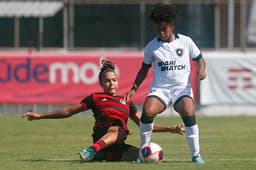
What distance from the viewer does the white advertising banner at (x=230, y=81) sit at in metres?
24.4

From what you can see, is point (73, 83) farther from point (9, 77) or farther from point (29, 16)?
point (29, 16)

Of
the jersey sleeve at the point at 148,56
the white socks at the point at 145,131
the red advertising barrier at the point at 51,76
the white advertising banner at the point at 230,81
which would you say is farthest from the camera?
the red advertising barrier at the point at 51,76

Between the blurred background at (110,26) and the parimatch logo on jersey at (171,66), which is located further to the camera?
the blurred background at (110,26)

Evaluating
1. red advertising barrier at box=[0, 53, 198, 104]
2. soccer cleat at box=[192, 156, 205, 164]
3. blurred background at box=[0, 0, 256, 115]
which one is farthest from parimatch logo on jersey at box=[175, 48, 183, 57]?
blurred background at box=[0, 0, 256, 115]

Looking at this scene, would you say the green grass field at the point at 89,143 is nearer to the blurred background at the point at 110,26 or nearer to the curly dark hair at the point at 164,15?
the curly dark hair at the point at 164,15

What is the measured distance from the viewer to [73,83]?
82.0 ft

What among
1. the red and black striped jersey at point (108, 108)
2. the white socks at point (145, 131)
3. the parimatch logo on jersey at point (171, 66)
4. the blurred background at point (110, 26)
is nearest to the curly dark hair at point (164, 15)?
the parimatch logo on jersey at point (171, 66)

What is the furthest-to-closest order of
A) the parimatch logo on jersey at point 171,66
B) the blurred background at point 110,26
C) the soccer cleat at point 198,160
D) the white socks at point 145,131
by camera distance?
1. the blurred background at point 110,26
2. the parimatch logo on jersey at point 171,66
3. the white socks at point 145,131
4. the soccer cleat at point 198,160

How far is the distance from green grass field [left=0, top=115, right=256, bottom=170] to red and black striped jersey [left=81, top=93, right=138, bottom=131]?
67 cm

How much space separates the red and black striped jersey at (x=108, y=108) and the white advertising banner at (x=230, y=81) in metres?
13.3

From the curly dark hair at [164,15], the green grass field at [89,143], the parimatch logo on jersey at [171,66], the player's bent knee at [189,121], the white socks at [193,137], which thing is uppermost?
the curly dark hair at [164,15]

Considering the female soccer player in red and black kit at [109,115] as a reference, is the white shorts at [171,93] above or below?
above

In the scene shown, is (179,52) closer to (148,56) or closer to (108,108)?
(148,56)

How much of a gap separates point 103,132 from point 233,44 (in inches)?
716
